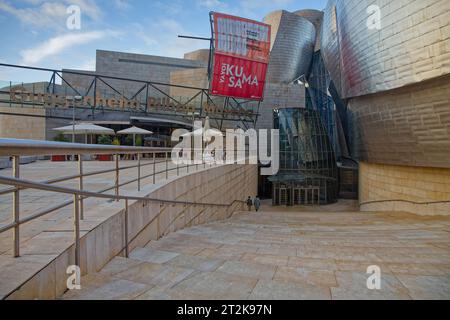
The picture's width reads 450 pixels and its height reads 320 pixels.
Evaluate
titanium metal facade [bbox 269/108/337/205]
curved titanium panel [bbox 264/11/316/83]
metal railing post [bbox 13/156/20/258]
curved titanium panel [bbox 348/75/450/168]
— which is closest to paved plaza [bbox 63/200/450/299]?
metal railing post [bbox 13/156/20/258]

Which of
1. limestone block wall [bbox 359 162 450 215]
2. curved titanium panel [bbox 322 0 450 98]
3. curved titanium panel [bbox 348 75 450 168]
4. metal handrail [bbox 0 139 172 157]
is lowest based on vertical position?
limestone block wall [bbox 359 162 450 215]

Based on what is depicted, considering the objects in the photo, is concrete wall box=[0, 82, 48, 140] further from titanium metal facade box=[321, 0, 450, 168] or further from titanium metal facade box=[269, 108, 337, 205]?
titanium metal facade box=[321, 0, 450, 168]

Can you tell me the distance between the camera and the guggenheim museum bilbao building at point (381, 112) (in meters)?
12.8

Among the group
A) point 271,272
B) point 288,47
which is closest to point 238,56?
point 271,272

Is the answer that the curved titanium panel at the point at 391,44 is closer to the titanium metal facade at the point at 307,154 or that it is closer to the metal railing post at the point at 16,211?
the titanium metal facade at the point at 307,154

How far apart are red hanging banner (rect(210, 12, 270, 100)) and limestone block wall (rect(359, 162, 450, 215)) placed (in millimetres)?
10143

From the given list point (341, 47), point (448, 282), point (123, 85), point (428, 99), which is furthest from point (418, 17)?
point (123, 85)

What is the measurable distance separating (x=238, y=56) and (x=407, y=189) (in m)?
13.2

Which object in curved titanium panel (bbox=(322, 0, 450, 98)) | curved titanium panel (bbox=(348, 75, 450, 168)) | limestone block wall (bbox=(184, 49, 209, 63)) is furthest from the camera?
limestone block wall (bbox=(184, 49, 209, 63))

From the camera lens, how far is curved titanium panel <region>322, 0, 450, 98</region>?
11992 mm

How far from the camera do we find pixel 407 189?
16375 millimetres

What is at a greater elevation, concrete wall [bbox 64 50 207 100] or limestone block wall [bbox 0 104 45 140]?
concrete wall [bbox 64 50 207 100]

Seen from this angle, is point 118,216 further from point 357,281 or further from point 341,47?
point 341,47

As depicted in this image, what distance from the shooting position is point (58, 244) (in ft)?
8.82
